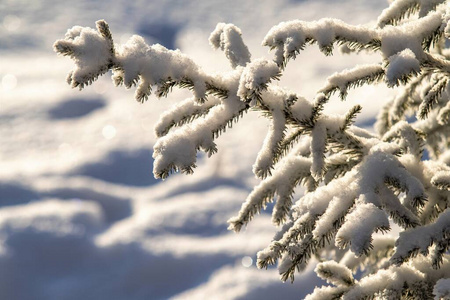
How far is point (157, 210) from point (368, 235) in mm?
15826

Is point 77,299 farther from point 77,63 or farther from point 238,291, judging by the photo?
point 77,63

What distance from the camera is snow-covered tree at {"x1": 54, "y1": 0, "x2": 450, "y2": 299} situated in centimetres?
212

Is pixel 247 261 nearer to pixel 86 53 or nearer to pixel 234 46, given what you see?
pixel 234 46

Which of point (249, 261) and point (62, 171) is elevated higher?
point (62, 171)

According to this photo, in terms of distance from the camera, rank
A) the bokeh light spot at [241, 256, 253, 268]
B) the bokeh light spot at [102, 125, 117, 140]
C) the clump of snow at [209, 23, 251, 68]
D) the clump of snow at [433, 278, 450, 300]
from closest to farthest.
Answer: the clump of snow at [433, 278, 450, 300], the clump of snow at [209, 23, 251, 68], the bokeh light spot at [241, 256, 253, 268], the bokeh light spot at [102, 125, 117, 140]

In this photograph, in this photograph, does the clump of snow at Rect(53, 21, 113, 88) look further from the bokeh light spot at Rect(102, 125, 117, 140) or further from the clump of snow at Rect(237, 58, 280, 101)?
the bokeh light spot at Rect(102, 125, 117, 140)

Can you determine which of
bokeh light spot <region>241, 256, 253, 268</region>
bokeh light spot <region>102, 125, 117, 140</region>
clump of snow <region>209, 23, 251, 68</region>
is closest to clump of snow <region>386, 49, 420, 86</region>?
clump of snow <region>209, 23, 251, 68</region>

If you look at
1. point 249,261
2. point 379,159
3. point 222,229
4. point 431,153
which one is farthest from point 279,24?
point 222,229

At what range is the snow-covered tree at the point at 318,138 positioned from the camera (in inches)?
83.5

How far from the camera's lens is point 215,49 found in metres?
2.76

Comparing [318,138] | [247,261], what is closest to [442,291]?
[318,138]

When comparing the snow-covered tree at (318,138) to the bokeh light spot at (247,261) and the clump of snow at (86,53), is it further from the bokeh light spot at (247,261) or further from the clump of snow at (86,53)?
the bokeh light spot at (247,261)

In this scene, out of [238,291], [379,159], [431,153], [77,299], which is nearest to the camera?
[379,159]

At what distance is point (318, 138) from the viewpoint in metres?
2.58
